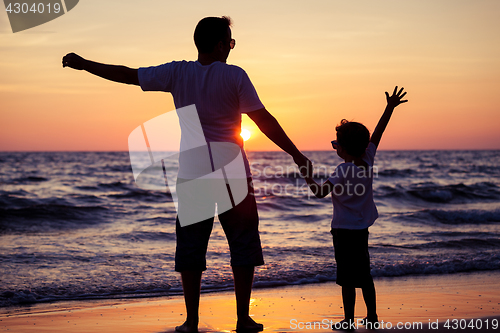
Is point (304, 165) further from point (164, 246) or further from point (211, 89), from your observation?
point (164, 246)

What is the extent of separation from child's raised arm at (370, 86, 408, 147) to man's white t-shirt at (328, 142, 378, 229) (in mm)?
311

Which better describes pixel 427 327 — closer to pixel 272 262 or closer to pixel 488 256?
pixel 272 262

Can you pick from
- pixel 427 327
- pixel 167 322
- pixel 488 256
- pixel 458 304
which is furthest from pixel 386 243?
pixel 167 322

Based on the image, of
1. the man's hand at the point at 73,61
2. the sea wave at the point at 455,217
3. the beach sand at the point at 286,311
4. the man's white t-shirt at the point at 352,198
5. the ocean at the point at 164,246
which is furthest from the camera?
the sea wave at the point at 455,217

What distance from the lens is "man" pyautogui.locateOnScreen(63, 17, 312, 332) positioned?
7.84ft

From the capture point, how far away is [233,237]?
8.48 ft

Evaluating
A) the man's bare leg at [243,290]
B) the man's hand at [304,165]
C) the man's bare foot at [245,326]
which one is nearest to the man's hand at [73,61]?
the man's hand at [304,165]

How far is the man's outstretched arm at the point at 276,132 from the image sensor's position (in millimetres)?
2439

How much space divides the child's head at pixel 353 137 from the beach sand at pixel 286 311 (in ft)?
4.08

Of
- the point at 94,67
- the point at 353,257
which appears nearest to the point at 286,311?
the point at 353,257

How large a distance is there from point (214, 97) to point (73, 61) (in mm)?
800

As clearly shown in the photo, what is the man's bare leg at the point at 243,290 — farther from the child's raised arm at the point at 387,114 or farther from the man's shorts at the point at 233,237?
the child's raised arm at the point at 387,114

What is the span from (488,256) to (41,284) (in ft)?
20.4

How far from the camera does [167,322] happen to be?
346 cm
